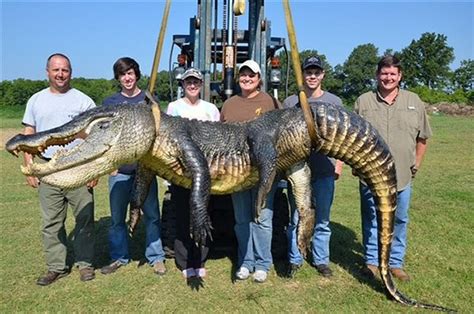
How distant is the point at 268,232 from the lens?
4328 mm

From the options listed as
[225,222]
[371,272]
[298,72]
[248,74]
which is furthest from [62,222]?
[371,272]

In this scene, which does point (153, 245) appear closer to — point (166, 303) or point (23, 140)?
point (166, 303)

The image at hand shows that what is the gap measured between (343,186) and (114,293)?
6166 mm

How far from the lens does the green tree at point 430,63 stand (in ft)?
240

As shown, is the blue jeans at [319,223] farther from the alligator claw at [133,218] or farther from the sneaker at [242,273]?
the alligator claw at [133,218]

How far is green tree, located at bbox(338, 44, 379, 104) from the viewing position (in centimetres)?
7306

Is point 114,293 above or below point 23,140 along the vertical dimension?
below

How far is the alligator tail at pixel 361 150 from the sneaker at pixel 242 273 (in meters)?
1.41

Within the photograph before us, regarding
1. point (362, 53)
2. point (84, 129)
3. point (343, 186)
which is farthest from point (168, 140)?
point (362, 53)

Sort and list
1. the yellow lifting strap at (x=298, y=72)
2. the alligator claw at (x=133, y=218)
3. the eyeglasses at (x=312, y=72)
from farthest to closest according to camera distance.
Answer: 1. the eyeglasses at (x=312, y=72)
2. the alligator claw at (x=133, y=218)
3. the yellow lifting strap at (x=298, y=72)

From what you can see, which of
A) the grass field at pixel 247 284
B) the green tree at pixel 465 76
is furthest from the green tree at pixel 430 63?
the grass field at pixel 247 284

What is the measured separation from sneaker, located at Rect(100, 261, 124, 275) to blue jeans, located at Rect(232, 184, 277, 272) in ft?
4.21

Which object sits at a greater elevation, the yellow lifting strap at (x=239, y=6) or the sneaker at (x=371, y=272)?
the yellow lifting strap at (x=239, y=6)

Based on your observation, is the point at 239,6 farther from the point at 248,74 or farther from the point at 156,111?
the point at 156,111
